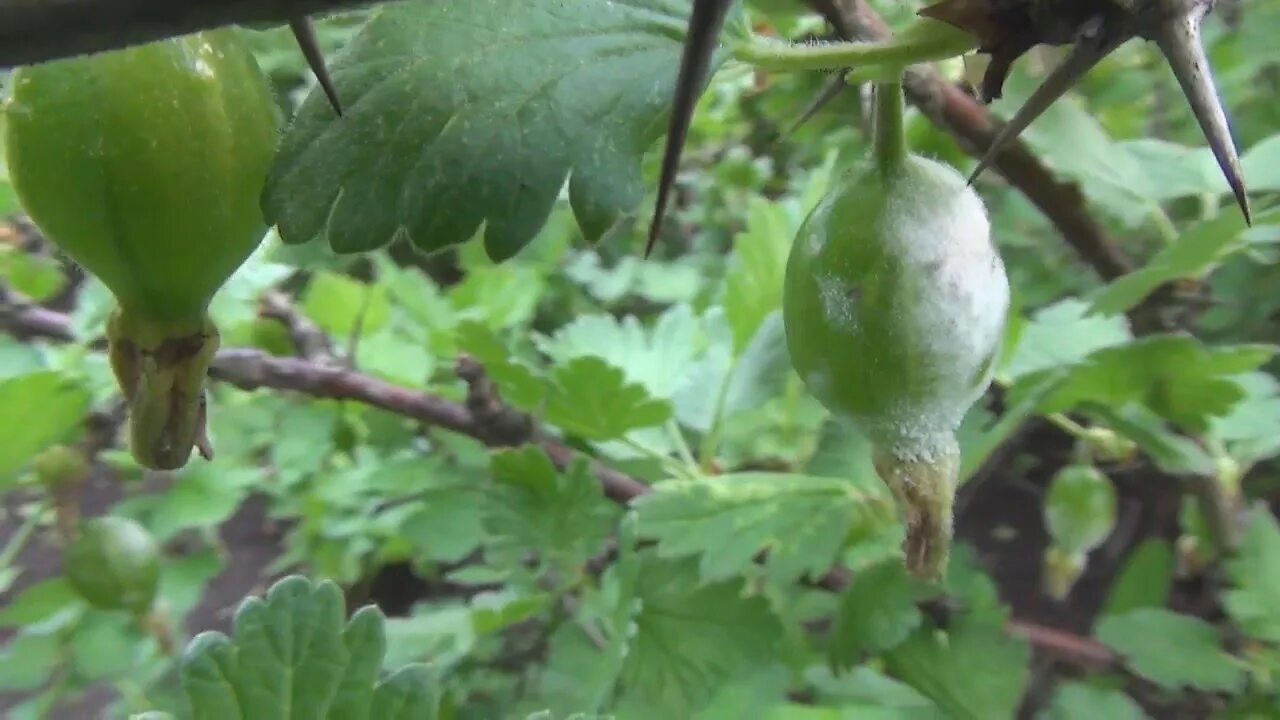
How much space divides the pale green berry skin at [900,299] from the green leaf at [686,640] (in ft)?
0.92

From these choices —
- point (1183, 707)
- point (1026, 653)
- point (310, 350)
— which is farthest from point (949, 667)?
point (310, 350)

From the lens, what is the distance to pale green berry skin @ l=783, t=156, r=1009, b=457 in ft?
1.14

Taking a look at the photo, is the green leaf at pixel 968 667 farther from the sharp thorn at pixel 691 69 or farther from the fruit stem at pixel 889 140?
the sharp thorn at pixel 691 69

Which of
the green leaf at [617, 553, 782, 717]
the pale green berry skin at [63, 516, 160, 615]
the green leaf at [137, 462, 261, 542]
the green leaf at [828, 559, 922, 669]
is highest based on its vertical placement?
the green leaf at [828, 559, 922, 669]

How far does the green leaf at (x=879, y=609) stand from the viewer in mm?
576

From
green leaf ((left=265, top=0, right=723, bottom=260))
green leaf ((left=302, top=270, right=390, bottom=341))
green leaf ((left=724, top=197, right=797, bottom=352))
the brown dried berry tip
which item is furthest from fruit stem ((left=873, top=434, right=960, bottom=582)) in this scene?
green leaf ((left=302, top=270, right=390, bottom=341))

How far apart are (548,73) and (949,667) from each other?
414mm

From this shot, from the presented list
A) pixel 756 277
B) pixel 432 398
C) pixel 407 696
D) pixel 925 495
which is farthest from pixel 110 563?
pixel 925 495

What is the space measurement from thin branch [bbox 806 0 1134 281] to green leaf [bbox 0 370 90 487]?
506 mm

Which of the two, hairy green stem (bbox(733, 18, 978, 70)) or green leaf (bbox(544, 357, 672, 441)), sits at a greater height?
hairy green stem (bbox(733, 18, 978, 70))

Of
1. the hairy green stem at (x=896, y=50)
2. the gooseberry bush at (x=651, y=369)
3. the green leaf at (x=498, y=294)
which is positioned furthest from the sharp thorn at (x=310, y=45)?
the green leaf at (x=498, y=294)

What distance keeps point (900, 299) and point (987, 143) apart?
358 millimetres

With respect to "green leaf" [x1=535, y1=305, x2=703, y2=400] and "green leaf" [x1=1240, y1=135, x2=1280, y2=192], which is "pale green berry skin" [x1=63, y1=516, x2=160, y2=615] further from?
"green leaf" [x1=1240, y1=135, x2=1280, y2=192]

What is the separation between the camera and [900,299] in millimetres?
347
